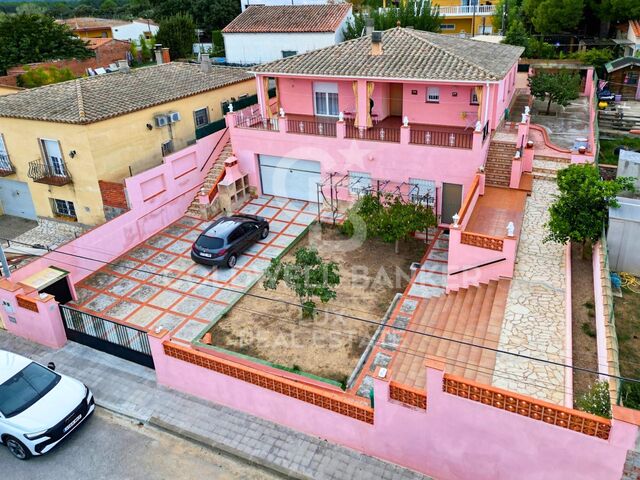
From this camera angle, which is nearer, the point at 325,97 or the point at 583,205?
the point at 583,205

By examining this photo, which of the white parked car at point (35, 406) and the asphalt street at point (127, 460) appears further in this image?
the white parked car at point (35, 406)

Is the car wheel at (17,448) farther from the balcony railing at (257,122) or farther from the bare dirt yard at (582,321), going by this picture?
the balcony railing at (257,122)

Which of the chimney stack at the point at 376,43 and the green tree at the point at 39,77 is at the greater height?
the chimney stack at the point at 376,43

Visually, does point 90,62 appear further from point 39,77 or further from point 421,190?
point 421,190

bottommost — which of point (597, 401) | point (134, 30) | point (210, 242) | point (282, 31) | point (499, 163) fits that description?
point (210, 242)

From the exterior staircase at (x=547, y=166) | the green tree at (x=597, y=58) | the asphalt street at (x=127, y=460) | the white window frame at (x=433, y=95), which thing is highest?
the white window frame at (x=433, y=95)

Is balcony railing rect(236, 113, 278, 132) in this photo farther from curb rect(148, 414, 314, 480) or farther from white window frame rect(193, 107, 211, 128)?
curb rect(148, 414, 314, 480)

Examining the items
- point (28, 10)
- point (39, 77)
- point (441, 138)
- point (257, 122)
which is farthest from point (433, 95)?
point (28, 10)

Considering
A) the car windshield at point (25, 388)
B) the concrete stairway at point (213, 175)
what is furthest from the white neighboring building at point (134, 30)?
the car windshield at point (25, 388)

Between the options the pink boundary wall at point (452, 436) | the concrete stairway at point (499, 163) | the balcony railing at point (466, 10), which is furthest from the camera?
the balcony railing at point (466, 10)
